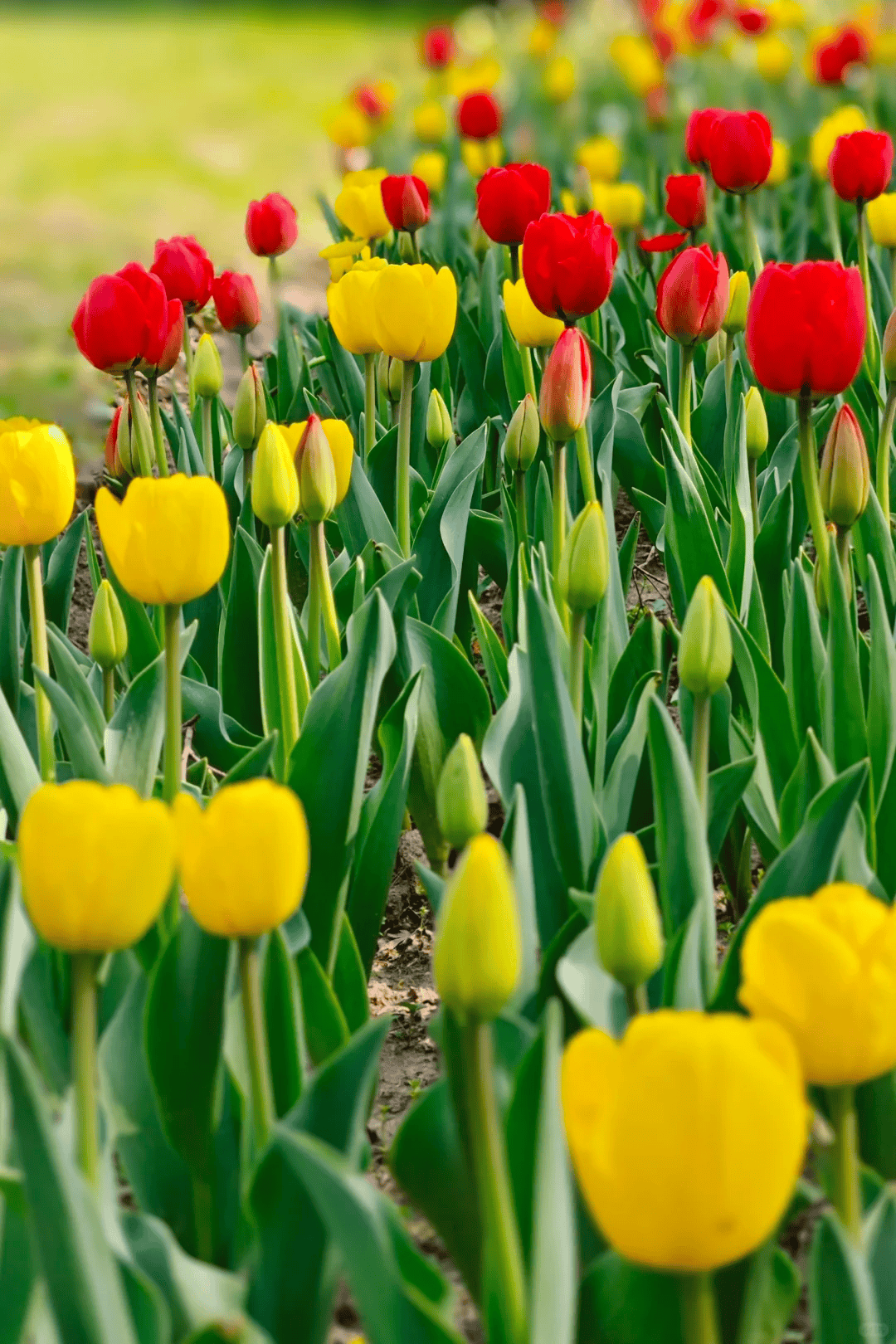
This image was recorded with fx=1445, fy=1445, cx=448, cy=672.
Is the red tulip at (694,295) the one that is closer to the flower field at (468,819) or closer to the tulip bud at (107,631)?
the flower field at (468,819)

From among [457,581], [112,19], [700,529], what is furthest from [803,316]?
[112,19]

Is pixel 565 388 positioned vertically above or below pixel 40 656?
above

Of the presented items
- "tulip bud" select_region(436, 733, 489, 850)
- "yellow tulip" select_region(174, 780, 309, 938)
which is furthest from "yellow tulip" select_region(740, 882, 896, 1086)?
"tulip bud" select_region(436, 733, 489, 850)

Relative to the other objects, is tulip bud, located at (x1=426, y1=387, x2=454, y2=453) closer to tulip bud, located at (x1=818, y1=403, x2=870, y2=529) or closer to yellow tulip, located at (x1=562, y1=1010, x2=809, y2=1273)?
tulip bud, located at (x1=818, y1=403, x2=870, y2=529)

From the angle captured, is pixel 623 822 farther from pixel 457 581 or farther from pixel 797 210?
pixel 797 210

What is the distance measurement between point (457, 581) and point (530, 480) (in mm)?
402

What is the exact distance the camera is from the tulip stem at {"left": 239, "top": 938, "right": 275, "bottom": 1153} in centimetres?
94

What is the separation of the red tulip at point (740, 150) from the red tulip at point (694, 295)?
605 millimetres

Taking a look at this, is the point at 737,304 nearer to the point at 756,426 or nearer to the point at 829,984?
the point at 756,426

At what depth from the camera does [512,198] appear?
2227 millimetres

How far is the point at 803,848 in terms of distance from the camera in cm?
114

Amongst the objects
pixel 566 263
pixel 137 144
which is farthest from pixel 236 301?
pixel 137 144

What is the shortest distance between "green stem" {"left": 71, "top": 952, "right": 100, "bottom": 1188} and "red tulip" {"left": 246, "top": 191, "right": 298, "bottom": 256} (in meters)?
1.82

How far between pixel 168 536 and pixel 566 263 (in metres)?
0.86
